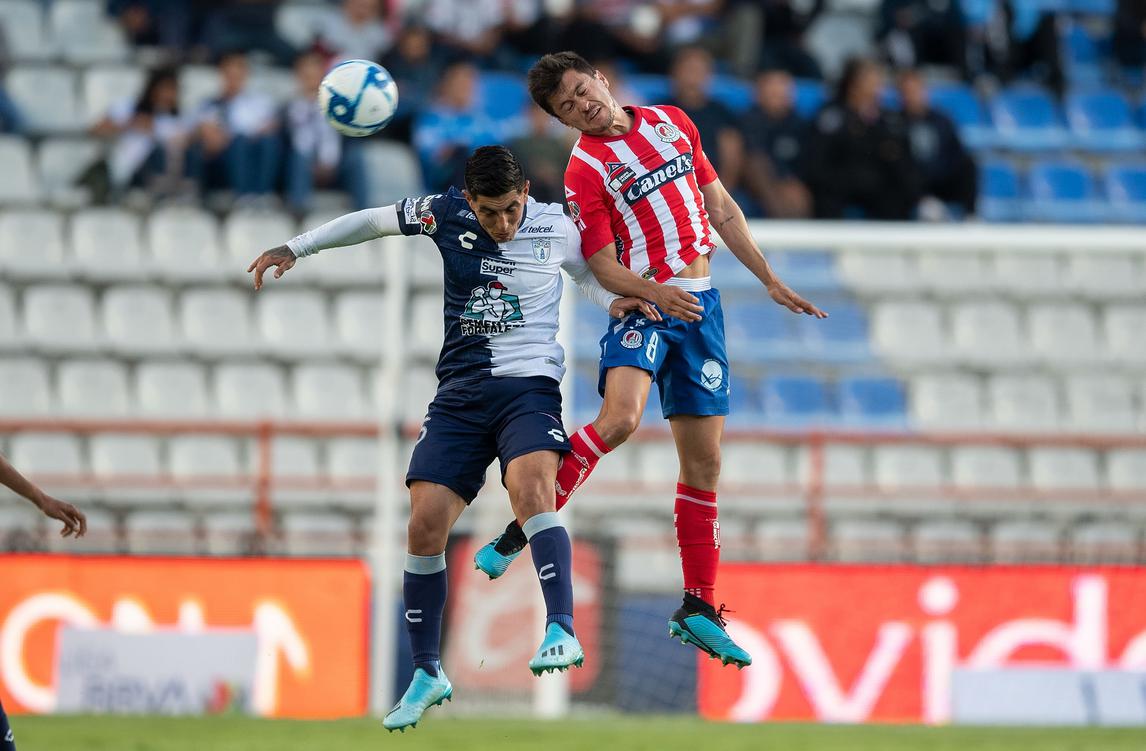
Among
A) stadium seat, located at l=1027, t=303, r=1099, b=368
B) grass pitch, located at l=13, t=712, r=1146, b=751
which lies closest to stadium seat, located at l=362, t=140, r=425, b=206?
grass pitch, located at l=13, t=712, r=1146, b=751

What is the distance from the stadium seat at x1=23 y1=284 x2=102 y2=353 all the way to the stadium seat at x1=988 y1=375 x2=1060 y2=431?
6.48 meters

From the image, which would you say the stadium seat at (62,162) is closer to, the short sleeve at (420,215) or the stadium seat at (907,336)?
the stadium seat at (907,336)

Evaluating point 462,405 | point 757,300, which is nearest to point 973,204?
point 757,300

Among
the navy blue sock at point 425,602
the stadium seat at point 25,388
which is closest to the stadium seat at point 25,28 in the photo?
the stadium seat at point 25,388

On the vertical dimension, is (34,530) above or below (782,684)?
above

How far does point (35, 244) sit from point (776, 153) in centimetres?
580

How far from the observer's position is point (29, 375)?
12.5 metres

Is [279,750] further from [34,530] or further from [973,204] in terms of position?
[973,204]

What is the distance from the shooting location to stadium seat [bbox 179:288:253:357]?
12781mm

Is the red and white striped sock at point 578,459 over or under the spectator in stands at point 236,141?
under

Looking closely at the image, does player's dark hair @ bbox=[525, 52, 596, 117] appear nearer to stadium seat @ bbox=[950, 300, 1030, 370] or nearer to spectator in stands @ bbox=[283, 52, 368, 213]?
stadium seat @ bbox=[950, 300, 1030, 370]

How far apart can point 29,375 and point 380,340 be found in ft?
8.34

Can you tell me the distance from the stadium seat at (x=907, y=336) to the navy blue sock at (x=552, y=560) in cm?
570

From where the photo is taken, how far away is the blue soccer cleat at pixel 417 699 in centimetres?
623
